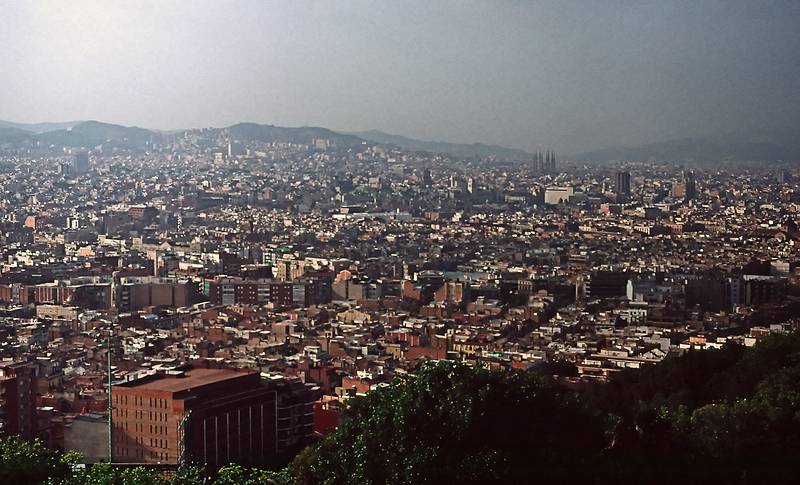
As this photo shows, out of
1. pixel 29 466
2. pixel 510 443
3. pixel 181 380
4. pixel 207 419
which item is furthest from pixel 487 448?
pixel 181 380

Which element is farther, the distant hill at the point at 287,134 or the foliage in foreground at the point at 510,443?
the distant hill at the point at 287,134

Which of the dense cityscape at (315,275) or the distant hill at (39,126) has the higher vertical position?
the distant hill at (39,126)

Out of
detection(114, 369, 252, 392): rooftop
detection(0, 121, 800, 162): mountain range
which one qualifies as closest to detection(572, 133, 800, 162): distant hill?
detection(0, 121, 800, 162): mountain range

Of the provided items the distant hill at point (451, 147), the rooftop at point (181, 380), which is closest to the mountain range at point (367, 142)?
the distant hill at point (451, 147)

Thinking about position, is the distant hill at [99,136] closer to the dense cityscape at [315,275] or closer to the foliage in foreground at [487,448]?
the dense cityscape at [315,275]

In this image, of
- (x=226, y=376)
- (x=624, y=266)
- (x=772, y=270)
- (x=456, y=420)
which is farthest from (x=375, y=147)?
(x=456, y=420)

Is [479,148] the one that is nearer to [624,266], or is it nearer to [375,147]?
[375,147]

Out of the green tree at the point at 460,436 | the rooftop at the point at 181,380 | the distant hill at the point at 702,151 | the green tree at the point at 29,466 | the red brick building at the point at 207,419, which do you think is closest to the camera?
the green tree at the point at 460,436

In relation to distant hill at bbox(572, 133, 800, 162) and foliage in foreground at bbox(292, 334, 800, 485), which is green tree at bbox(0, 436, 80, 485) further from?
distant hill at bbox(572, 133, 800, 162)
